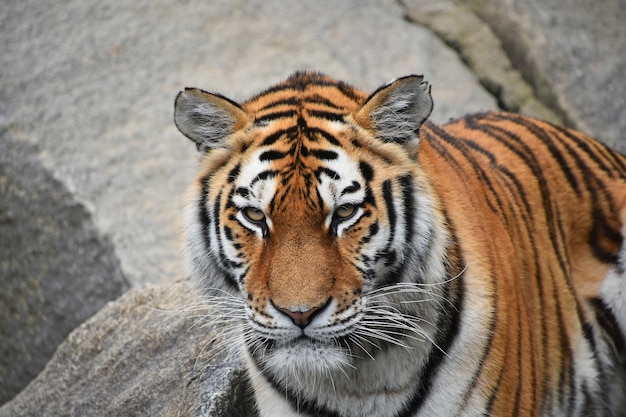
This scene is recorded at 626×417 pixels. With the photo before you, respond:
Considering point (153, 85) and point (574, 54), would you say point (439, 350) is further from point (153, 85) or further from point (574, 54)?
point (574, 54)

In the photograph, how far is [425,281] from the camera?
2014 millimetres

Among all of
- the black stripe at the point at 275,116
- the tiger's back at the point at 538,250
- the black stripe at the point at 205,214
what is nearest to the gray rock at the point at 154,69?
the tiger's back at the point at 538,250

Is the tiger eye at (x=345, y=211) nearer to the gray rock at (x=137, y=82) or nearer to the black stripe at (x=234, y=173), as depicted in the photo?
the black stripe at (x=234, y=173)

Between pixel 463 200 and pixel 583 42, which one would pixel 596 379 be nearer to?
pixel 463 200

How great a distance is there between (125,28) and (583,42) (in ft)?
8.60

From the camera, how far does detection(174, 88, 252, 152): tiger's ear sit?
82.8 inches

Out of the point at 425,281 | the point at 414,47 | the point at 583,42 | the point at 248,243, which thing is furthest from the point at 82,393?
the point at 583,42

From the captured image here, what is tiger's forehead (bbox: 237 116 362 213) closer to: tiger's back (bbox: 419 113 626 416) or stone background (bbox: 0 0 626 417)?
tiger's back (bbox: 419 113 626 416)

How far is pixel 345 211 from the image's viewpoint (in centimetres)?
194

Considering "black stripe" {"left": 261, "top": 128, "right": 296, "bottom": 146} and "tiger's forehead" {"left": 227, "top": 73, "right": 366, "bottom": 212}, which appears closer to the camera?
"tiger's forehead" {"left": 227, "top": 73, "right": 366, "bottom": 212}

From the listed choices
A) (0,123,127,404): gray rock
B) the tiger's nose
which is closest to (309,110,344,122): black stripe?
the tiger's nose

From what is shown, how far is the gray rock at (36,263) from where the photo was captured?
406 centimetres

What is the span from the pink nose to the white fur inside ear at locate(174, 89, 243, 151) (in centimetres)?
51

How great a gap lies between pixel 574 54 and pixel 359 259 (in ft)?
11.1
